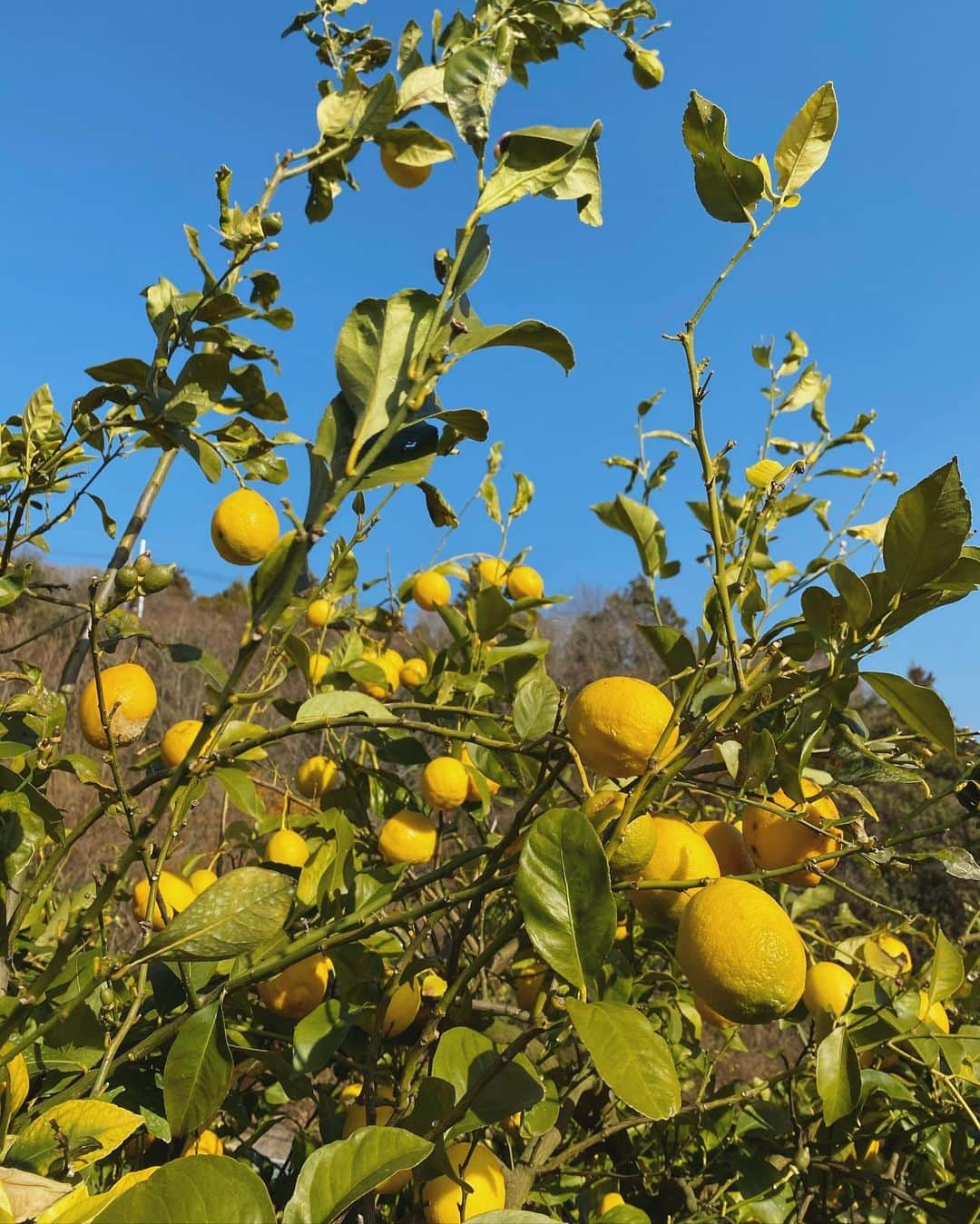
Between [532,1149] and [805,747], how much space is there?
0.54 meters

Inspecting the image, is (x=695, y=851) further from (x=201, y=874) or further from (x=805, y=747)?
(x=201, y=874)

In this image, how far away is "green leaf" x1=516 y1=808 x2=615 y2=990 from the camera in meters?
0.46

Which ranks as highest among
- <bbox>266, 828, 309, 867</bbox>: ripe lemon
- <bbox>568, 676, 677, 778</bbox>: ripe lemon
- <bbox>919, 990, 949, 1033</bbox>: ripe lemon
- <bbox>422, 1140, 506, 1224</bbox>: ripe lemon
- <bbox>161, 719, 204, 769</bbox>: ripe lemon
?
<bbox>161, 719, 204, 769</bbox>: ripe lemon

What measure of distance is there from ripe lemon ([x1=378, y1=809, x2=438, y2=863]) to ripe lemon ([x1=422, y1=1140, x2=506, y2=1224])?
360 millimetres

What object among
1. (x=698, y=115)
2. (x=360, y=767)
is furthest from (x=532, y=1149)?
(x=698, y=115)

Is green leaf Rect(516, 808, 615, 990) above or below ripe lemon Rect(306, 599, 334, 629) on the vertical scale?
below

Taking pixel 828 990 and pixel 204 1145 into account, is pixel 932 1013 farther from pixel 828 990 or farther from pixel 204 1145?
pixel 204 1145

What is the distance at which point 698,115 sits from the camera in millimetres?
534

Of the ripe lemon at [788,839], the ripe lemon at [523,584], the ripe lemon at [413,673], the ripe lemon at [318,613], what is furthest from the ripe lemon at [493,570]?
the ripe lemon at [788,839]

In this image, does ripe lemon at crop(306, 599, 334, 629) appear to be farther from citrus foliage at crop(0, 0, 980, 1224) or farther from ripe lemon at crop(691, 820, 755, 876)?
ripe lemon at crop(691, 820, 755, 876)

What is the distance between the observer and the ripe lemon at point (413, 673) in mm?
1470

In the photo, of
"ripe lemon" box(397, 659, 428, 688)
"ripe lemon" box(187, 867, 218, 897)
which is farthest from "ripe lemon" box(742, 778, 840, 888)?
"ripe lemon" box(397, 659, 428, 688)

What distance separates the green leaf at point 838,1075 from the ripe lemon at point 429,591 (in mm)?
1021

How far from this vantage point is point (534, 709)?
29.2 inches
